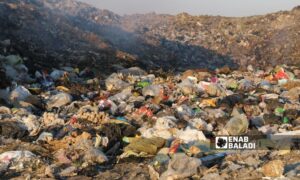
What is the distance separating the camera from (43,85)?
10398 mm

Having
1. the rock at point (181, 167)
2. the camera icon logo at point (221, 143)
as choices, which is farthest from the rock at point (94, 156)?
the camera icon logo at point (221, 143)

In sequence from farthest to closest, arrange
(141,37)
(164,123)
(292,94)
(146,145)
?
(141,37) → (292,94) → (164,123) → (146,145)

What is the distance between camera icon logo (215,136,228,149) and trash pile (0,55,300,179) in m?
0.10

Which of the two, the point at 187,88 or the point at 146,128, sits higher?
the point at 187,88

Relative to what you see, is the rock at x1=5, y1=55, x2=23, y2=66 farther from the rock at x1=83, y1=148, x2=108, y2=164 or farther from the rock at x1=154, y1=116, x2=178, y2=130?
the rock at x1=83, y1=148, x2=108, y2=164

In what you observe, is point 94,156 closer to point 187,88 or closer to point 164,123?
point 164,123

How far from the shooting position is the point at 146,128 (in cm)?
657

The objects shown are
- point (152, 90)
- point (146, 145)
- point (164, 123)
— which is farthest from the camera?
point (152, 90)

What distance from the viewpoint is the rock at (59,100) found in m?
→ 8.51

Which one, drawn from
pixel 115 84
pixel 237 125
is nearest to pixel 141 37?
pixel 115 84

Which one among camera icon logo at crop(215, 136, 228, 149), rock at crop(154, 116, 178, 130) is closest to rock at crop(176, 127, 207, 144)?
camera icon logo at crop(215, 136, 228, 149)

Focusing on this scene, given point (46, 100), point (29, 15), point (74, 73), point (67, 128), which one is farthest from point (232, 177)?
point (29, 15)

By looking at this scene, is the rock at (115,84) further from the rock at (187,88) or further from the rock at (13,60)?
the rock at (13,60)

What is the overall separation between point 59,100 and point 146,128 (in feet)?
8.63
